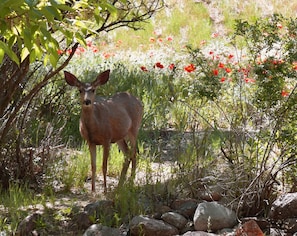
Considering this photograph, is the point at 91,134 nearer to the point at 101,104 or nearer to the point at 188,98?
the point at 101,104

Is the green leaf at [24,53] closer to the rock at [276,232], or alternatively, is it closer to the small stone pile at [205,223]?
the small stone pile at [205,223]

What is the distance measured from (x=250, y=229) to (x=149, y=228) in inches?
32.2

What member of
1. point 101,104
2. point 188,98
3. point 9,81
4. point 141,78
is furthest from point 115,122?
point 141,78

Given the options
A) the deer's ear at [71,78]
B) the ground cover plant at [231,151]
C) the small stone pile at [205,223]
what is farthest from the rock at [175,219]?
the deer's ear at [71,78]

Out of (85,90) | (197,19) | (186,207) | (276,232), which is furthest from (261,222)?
(197,19)

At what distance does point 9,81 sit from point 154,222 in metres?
2.24

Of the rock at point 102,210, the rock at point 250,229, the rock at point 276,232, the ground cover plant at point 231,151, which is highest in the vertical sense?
the ground cover plant at point 231,151

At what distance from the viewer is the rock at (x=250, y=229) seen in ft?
18.0

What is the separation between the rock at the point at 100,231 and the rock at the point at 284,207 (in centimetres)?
132

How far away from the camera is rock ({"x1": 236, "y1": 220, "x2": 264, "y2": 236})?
18.0 feet

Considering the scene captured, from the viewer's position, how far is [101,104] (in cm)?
802

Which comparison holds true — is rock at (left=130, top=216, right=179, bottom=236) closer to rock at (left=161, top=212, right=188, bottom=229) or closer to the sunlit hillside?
rock at (left=161, top=212, right=188, bottom=229)

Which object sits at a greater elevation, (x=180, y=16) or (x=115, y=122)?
(x=180, y=16)

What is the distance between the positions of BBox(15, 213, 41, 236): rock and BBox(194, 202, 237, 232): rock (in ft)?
4.54
